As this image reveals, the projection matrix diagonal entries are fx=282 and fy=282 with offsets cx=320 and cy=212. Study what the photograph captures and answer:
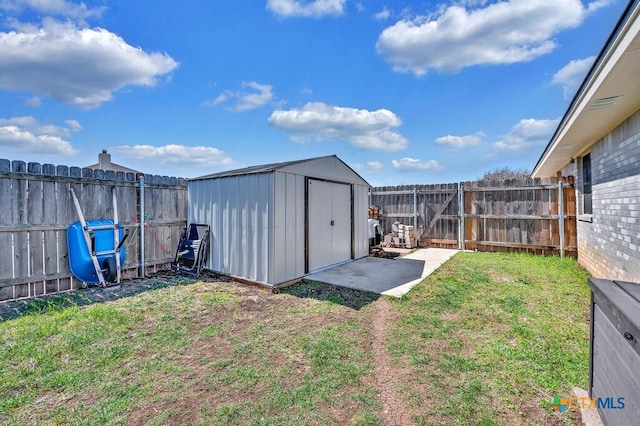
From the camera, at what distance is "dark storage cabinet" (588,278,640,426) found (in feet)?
4.24

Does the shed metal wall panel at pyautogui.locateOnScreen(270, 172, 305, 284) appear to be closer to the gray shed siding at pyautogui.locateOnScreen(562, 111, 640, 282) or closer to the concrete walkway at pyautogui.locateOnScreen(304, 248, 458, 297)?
the concrete walkway at pyautogui.locateOnScreen(304, 248, 458, 297)

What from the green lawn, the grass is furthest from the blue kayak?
the grass

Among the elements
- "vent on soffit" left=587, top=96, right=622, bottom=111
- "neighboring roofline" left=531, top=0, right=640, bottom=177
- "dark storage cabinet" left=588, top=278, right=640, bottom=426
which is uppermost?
"neighboring roofline" left=531, top=0, right=640, bottom=177

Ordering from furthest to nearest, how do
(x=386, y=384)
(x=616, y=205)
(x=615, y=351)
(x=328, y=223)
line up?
(x=328, y=223)
(x=616, y=205)
(x=386, y=384)
(x=615, y=351)

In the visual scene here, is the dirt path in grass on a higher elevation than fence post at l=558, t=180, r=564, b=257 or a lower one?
lower

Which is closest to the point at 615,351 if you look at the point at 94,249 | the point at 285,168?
the point at 285,168

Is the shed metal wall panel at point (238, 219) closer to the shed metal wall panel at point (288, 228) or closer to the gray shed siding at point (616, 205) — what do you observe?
the shed metal wall panel at point (288, 228)

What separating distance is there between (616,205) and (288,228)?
5.27 metres

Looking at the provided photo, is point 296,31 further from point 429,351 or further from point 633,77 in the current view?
point 429,351

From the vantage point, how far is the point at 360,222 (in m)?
7.73

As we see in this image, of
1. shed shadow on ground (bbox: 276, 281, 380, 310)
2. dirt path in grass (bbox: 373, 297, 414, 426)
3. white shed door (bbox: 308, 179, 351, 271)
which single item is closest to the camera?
dirt path in grass (bbox: 373, 297, 414, 426)

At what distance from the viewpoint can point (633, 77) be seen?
9.11 ft

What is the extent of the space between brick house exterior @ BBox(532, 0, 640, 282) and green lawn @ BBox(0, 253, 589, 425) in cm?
107

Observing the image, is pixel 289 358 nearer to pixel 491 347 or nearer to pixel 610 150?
pixel 491 347
